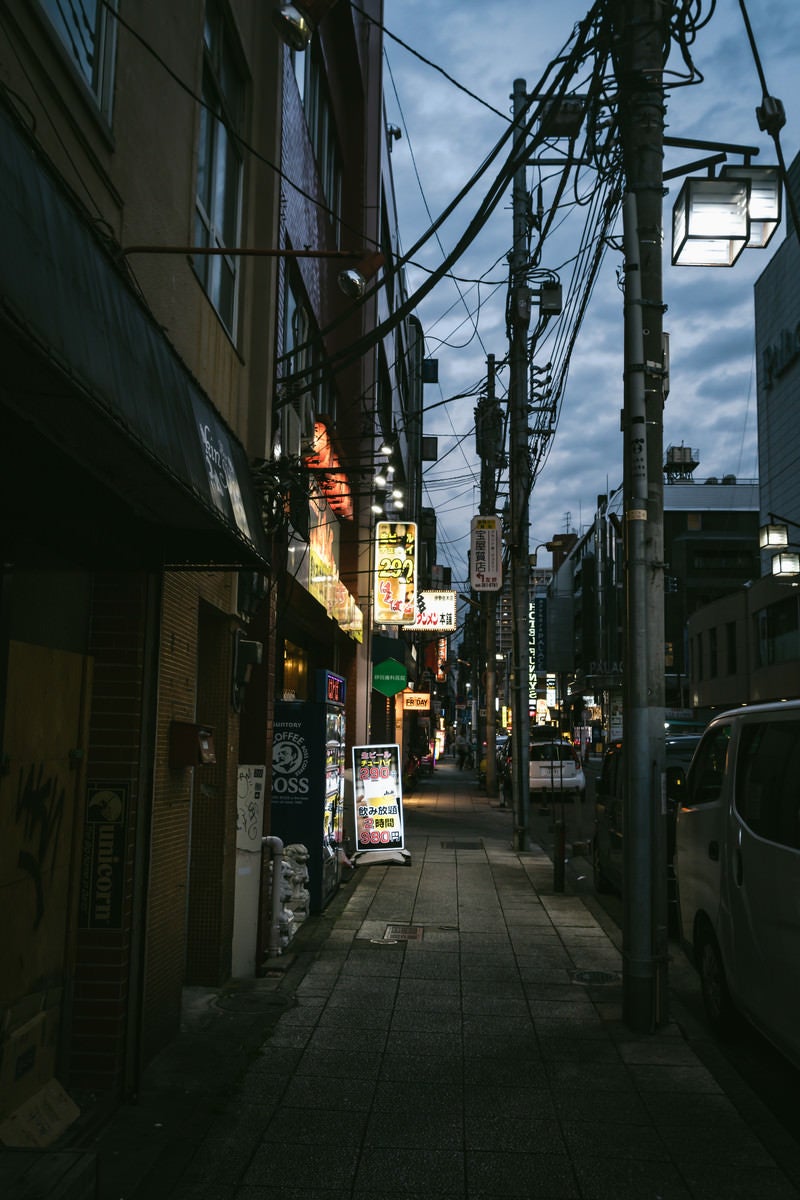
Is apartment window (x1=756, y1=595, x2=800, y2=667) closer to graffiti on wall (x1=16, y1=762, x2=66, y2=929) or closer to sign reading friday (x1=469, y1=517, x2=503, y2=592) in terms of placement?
sign reading friday (x1=469, y1=517, x2=503, y2=592)

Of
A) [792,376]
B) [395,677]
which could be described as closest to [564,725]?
[792,376]

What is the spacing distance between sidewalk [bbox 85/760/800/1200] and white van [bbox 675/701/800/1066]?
606 millimetres

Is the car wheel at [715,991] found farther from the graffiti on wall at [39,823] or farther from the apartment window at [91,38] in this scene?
the apartment window at [91,38]

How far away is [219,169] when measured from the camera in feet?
28.7

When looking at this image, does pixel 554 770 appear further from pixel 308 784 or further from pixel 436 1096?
pixel 436 1096

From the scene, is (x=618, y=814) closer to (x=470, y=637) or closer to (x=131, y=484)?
(x=131, y=484)

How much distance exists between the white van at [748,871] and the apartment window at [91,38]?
17.5 feet

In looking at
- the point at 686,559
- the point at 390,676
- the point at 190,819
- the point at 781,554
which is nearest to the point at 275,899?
the point at 190,819

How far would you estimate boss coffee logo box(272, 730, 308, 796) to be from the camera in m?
11.5

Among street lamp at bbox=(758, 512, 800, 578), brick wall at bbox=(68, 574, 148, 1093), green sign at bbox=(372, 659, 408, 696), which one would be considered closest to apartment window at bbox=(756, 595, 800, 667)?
street lamp at bbox=(758, 512, 800, 578)

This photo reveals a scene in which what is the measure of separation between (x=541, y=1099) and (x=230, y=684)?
4.33m

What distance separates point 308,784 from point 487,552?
Answer: 15810 mm

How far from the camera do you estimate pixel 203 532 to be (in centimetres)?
595

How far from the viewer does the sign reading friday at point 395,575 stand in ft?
70.3
